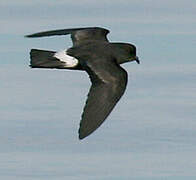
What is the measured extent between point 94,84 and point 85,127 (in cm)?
74

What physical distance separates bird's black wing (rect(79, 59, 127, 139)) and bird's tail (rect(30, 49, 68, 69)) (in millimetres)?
249

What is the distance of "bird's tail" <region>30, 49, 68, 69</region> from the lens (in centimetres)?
1407

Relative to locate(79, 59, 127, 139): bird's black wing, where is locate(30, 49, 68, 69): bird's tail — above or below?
above

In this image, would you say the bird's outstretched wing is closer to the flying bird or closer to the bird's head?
the flying bird

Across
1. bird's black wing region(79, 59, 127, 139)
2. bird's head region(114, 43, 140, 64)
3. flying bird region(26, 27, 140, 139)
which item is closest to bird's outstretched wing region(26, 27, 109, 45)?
flying bird region(26, 27, 140, 139)

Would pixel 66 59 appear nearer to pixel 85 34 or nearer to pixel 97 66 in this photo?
pixel 97 66

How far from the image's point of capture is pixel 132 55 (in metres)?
14.6

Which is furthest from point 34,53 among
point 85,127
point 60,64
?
point 85,127

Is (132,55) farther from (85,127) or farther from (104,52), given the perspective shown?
(85,127)

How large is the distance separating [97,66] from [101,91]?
0.34m

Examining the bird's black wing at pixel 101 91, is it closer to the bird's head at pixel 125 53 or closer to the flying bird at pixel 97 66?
the flying bird at pixel 97 66

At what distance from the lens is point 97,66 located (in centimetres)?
1398

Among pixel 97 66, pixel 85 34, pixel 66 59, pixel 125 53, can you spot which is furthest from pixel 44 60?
pixel 85 34

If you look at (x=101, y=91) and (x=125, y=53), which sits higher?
Answer: (x=125, y=53)
